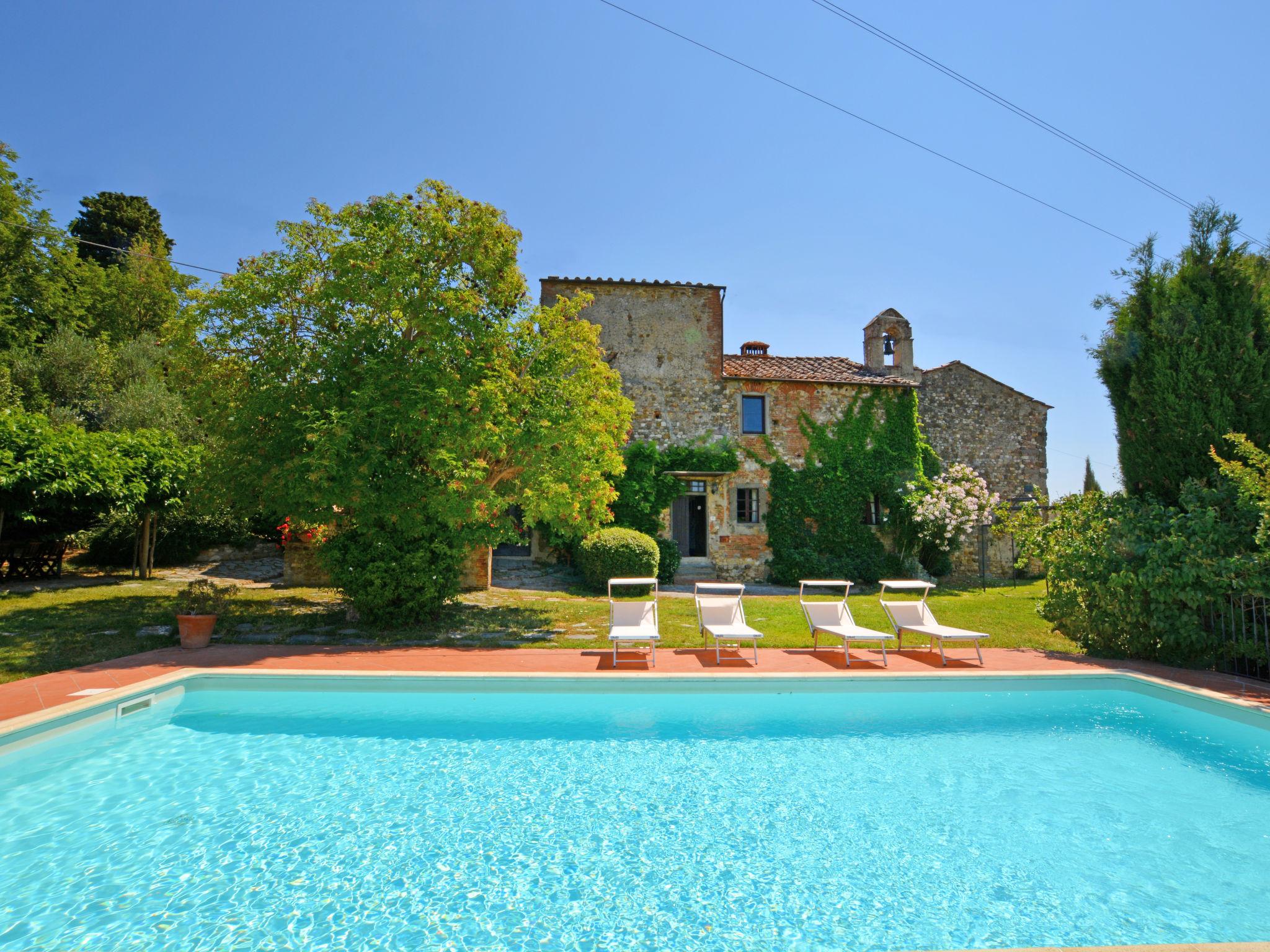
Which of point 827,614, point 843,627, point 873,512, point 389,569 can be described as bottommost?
point 843,627

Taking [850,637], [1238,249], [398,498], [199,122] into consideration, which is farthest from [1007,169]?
[199,122]

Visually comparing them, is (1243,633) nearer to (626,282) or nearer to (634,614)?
(634,614)

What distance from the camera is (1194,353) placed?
841 centimetres

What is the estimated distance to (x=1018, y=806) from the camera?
15.5 feet

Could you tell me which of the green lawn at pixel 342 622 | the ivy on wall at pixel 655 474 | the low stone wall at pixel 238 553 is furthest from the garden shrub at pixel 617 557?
the low stone wall at pixel 238 553

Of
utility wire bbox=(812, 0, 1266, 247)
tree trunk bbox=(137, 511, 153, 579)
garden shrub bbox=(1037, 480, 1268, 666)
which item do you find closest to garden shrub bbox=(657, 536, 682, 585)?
garden shrub bbox=(1037, 480, 1268, 666)

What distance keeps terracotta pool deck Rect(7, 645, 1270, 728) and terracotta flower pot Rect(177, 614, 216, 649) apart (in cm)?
16

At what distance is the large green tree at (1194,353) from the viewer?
324 inches

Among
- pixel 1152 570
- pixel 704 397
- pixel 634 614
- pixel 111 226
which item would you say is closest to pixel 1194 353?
pixel 1152 570

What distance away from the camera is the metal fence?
298 inches

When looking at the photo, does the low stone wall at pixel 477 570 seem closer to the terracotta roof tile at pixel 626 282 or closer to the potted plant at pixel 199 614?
the potted plant at pixel 199 614

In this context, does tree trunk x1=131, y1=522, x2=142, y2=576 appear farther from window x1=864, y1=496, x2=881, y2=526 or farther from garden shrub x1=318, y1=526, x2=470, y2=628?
window x1=864, y1=496, x2=881, y2=526

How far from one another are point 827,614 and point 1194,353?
5832mm

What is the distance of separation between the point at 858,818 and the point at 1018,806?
1.26 m
